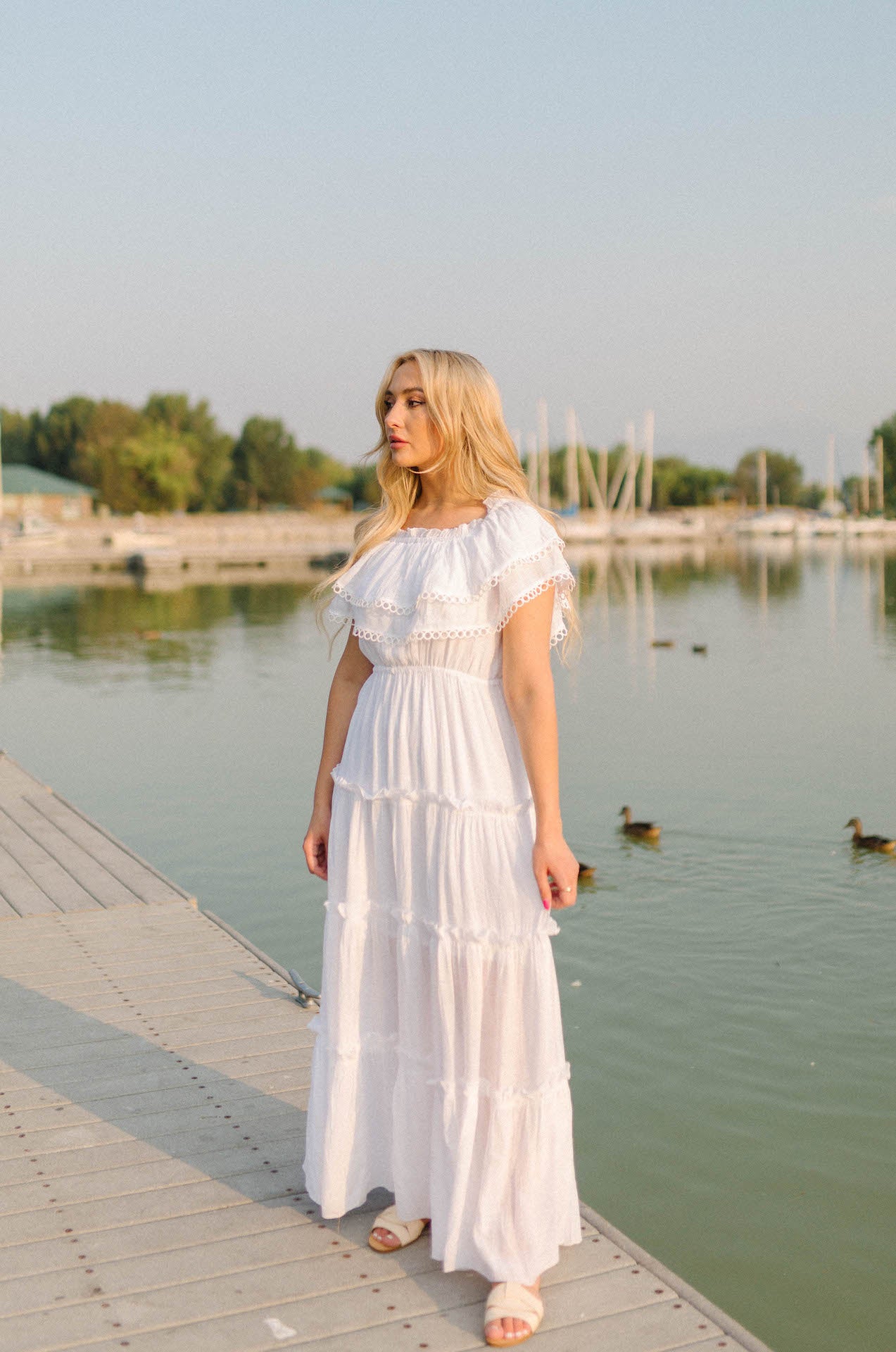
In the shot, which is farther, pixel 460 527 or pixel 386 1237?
pixel 386 1237

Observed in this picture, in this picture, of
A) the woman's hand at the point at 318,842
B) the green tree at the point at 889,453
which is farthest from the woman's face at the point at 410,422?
the green tree at the point at 889,453

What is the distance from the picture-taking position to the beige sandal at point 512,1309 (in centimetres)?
264

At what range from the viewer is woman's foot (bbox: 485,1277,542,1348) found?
2.63m

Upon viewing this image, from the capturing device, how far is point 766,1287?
13.7 feet

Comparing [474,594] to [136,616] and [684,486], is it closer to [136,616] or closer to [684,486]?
[136,616]

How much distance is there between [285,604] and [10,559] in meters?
24.3

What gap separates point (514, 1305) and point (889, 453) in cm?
11542

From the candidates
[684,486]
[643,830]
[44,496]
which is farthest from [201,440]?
[643,830]

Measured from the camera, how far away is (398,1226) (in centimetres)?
302

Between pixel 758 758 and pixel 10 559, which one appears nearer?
pixel 758 758

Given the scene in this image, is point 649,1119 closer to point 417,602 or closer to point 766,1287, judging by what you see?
point 766,1287

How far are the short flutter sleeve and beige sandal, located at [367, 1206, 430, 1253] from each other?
4.51 ft

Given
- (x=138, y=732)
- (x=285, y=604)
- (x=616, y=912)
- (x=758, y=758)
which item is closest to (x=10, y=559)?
(x=285, y=604)

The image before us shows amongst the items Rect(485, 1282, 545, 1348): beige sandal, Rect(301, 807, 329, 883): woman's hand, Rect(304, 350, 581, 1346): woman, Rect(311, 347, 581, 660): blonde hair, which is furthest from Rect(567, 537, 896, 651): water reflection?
Rect(485, 1282, 545, 1348): beige sandal
